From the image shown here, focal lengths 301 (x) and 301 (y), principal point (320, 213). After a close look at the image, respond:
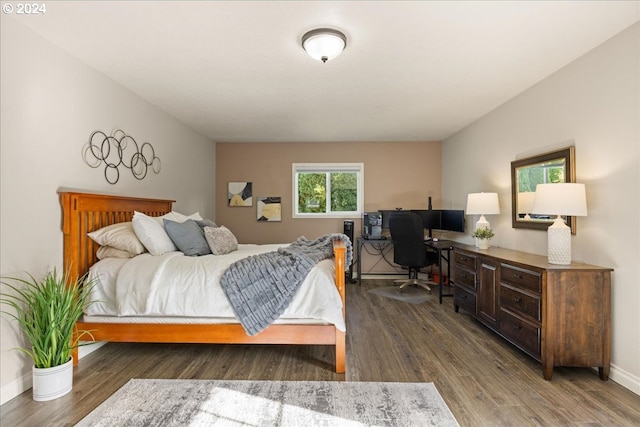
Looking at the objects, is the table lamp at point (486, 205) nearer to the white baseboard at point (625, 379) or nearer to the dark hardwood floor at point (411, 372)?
the dark hardwood floor at point (411, 372)

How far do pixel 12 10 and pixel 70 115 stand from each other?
71 centimetres

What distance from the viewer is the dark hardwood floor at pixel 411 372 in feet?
5.79

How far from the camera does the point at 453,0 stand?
1.73 meters

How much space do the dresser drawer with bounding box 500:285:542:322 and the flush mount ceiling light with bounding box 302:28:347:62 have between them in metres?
2.31

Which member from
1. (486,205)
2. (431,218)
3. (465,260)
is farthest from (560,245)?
(431,218)

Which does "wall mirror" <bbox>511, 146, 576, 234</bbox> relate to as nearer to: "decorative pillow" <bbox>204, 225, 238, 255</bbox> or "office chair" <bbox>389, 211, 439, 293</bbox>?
"office chair" <bbox>389, 211, 439, 293</bbox>

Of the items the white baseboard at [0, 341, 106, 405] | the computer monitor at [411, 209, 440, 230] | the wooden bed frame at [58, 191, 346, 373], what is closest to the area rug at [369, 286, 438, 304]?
the computer monitor at [411, 209, 440, 230]

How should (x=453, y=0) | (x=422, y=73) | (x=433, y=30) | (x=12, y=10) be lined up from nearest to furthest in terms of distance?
(x=453, y=0) → (x=12, y=10) → (x=433, y=30) → (x=422, y=73)

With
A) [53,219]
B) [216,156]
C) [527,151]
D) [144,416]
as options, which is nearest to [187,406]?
[144,416]

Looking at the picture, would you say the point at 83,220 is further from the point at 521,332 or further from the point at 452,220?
the point at 452,220

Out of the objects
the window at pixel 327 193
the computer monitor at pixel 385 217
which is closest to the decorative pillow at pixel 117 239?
the window at pixel 327 193

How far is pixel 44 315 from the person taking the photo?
1.90 m

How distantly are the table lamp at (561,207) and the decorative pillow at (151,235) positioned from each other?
3.07 meters

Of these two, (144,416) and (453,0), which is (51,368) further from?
(453,0)
